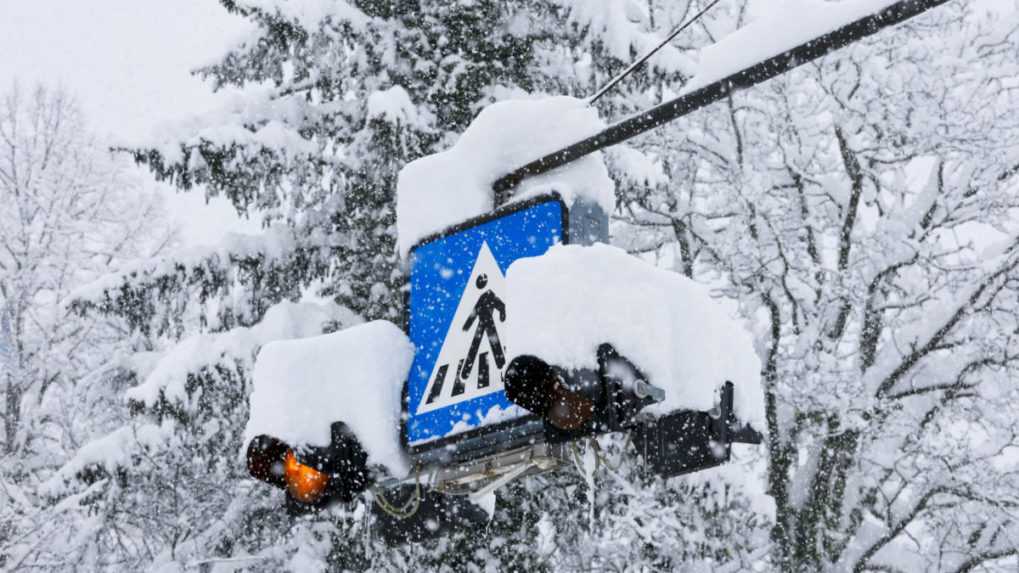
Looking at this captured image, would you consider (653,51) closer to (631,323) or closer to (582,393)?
(631,323)

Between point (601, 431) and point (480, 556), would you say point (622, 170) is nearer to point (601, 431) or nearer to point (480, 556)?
point (480, 556)

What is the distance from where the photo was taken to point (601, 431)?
313 centimetres

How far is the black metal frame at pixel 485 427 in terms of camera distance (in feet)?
12.0

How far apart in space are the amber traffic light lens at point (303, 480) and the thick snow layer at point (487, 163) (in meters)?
0.94

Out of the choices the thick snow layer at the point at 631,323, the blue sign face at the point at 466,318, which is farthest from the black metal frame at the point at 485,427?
the thick snow layer at the point at 631,323

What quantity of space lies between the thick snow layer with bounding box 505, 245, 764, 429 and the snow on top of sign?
737mm

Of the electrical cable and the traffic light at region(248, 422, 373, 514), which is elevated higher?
the electrical cable

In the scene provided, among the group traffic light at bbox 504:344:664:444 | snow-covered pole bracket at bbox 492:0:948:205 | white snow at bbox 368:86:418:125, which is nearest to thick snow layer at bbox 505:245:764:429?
traffic light at bbox 504:344:664:444

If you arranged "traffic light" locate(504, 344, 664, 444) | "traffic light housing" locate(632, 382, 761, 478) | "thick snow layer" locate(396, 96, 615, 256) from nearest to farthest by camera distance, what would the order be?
"traffic light" locate(504, 344, 664, 444) < "traffic light housing" locate(632, 382, 761, 478) < "thick snow layer" locate(396, 96, 615, 256)

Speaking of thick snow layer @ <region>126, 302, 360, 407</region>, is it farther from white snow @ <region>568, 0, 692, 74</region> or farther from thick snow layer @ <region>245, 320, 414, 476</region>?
thick snow layer @ <region>245, 320, 414, 476</region>

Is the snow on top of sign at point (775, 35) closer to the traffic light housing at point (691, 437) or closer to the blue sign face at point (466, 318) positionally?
the blue sign face at point (466, 318)

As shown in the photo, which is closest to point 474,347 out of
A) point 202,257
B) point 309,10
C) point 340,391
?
point 340,391

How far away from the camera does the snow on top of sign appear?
3243 mm

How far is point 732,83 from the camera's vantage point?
3523mm
